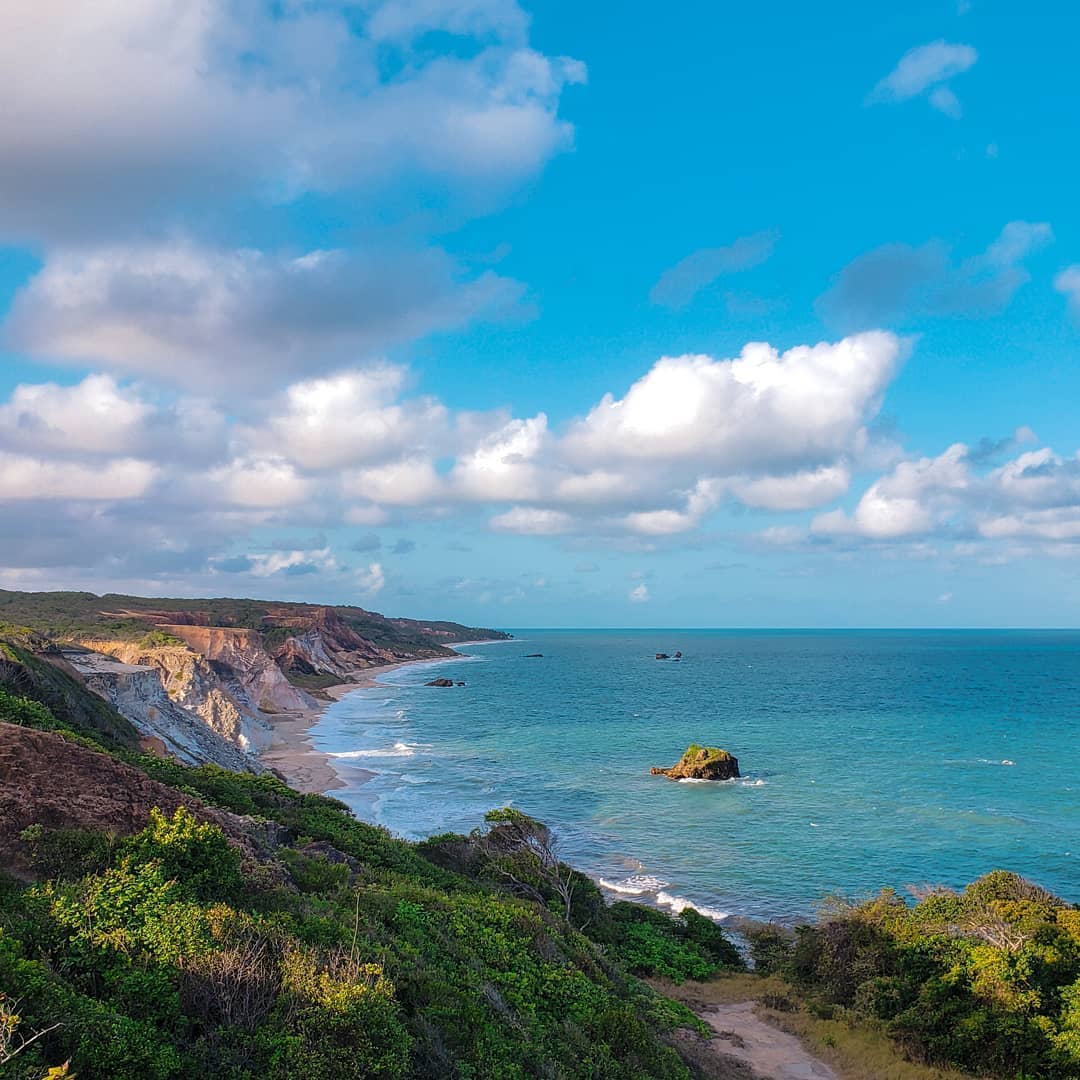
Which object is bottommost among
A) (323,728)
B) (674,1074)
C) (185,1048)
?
(323,728)

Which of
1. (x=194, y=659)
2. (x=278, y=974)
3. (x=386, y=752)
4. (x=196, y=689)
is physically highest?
(x=278, y=974)

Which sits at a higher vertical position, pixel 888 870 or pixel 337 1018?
pixel 337 1018

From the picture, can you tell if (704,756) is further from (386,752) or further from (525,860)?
(525,860)

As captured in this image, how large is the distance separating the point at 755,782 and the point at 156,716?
4166cm

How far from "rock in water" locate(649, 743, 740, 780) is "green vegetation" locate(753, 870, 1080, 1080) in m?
31.0

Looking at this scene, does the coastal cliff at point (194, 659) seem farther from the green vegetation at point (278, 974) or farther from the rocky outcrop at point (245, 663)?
the green vegetation at point (278, 974)

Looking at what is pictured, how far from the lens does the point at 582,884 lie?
27906 mm

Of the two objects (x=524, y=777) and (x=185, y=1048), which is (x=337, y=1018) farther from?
(x=524, y=777)

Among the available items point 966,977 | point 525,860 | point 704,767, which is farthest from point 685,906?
point 704,767

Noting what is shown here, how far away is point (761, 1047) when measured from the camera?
2009 cm

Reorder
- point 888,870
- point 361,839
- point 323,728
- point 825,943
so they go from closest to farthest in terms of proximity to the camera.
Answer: point 361,839 → point 825,943 → point 888,870 → point 323,728

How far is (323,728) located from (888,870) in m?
59.9

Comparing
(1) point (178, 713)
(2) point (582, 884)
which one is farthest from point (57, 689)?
(2) point (582, 884)

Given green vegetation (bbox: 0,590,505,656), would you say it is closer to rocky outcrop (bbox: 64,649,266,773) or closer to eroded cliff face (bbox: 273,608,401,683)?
eroded cliff face (bbox: 273,608,401,683)
